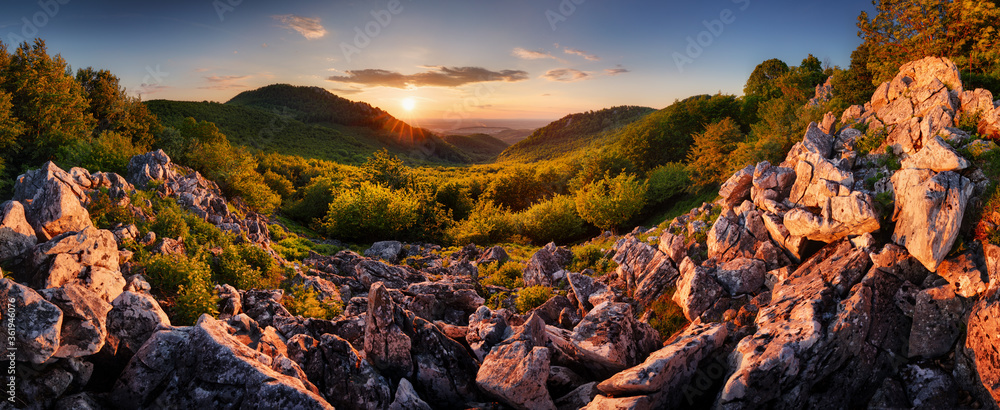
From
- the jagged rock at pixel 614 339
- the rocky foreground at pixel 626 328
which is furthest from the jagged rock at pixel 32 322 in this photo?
the jagged rock at pixel 614 339

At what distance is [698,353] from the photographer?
1145cm

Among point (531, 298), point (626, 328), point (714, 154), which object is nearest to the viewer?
point (626, 328)

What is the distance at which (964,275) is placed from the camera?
11.2 meters

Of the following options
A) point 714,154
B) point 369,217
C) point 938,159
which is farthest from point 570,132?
point 938,159

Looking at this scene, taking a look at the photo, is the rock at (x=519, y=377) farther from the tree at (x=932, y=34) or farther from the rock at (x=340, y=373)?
the tree at (x=932, y=34)

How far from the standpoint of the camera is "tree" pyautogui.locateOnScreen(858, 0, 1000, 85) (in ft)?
65.1

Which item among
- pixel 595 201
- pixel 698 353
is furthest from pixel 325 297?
pixel 595 201

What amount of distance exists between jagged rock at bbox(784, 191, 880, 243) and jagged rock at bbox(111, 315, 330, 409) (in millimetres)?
17026

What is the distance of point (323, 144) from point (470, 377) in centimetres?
13424

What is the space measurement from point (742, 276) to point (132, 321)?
1993 centimetres

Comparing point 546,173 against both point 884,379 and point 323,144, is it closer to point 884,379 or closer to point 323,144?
point 884,379

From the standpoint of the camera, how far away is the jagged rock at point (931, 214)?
11.8 meters

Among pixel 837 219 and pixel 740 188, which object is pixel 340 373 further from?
pixel 740 188

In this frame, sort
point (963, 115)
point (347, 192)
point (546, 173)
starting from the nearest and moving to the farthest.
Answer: point (963, 115) < point (347, 192) < point (546, 173)
